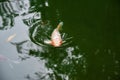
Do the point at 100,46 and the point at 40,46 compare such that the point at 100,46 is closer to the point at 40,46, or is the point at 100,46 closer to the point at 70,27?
the point at 70,27

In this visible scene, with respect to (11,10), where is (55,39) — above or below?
below

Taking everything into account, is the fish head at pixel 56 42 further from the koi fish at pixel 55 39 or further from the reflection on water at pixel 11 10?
the reflection on water at pixel 11 10

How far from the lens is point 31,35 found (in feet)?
7.62

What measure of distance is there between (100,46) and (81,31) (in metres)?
0.22

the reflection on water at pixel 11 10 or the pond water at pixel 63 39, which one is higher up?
the reflection on water at pixel 11 10

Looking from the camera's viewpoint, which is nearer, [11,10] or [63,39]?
[63,39]

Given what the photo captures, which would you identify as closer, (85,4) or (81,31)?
(81,31)

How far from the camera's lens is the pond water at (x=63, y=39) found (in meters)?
2.05

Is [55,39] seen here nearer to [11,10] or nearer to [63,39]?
[63,39]

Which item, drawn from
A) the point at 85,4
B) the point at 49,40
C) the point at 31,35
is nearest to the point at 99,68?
the point at 49,40

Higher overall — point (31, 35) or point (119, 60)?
point (31, 35)

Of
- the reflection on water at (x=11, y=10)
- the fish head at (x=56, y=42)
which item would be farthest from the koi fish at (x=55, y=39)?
the reflection on water at (x=11, y=10)

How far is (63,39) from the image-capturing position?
228 cm

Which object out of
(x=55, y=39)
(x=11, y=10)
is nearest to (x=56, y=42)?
(x=55, y=39)
